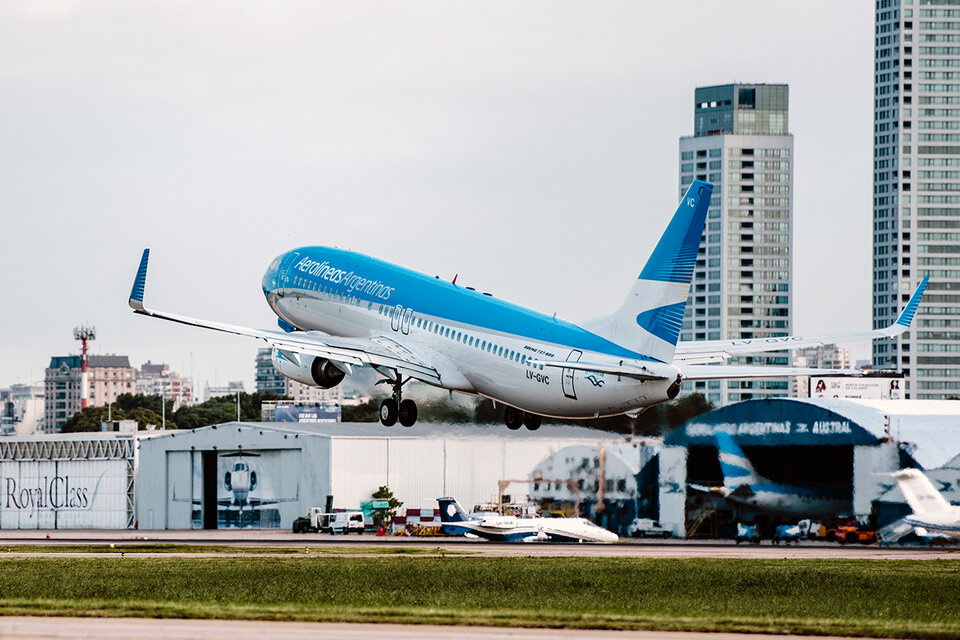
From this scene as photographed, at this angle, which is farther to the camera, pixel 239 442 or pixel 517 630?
pixel 239 442

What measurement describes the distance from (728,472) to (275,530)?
45.5m

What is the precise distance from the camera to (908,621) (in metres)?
50.0

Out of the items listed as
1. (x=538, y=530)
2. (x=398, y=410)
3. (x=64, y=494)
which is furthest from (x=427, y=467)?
(x=398, y=410)

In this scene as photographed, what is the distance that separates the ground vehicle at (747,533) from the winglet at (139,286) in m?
57.6

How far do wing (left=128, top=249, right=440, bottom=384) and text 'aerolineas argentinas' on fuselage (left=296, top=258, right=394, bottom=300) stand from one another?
86.2 inches

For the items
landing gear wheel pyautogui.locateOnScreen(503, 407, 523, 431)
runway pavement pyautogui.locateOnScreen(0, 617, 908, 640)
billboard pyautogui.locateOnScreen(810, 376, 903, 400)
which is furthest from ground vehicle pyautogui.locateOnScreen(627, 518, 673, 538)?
runway pavement pyautogui.locateOnScreen(0, 617, 908, 640)

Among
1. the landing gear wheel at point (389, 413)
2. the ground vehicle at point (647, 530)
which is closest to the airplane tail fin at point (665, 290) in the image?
the landing gear wheel at point (389, 413)

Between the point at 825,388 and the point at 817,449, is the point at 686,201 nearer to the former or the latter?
the point at 817,449

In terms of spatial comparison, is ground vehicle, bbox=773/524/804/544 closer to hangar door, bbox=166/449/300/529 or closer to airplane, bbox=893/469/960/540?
airplane, bbox=893/469/960/540

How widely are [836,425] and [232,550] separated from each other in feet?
142

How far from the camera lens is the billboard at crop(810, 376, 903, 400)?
138 meters

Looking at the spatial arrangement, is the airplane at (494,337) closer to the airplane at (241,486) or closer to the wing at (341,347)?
the wing at (341,347)

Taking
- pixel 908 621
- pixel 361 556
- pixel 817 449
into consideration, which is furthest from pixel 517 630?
pixel 817 449

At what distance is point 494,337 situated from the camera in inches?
2515
